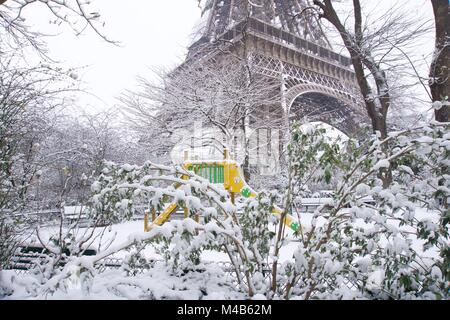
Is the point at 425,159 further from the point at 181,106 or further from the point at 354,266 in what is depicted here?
the point at 181,106

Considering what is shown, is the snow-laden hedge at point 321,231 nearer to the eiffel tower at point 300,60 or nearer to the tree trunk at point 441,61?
the tree trunk at point 441,61

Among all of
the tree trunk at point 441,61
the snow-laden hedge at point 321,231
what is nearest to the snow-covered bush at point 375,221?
the snow-laden hedge at point 321,231

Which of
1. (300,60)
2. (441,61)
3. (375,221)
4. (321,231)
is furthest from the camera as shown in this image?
(300,60)

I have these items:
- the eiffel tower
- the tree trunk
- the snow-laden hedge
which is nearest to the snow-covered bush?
the snow-laden hedge

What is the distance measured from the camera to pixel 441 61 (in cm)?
462

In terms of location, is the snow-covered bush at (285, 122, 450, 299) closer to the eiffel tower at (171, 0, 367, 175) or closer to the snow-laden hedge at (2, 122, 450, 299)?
the snow-laden hedge at (2, 122, 450, 299)

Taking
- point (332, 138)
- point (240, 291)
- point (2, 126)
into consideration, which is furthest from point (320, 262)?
point (2, 126)

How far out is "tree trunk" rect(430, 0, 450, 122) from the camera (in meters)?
4.47

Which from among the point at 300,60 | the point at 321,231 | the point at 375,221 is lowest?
the point at 321,231

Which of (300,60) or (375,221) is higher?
(300,60)

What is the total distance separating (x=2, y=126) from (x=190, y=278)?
271 centimetres

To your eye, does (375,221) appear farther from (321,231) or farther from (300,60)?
(300,60)

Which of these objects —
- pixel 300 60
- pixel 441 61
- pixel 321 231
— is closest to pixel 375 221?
pixel 321 231

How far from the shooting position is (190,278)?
2.63 metres
